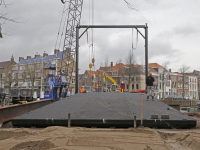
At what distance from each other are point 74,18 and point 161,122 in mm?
22166

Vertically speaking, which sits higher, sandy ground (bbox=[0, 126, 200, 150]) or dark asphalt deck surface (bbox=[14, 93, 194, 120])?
dark asphalt deck surface (bbox=[14, 93, 194, 120])

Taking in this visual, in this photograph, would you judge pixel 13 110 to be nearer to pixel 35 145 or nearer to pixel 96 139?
pixel 35 145

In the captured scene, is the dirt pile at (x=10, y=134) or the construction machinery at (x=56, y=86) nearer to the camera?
the dirt pile at (x=10, y=134)

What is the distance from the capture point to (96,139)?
5969mm

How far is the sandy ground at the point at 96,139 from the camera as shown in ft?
17.8

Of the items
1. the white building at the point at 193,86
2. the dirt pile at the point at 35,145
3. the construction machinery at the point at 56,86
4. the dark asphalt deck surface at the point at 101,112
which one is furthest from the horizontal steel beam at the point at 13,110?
the white building at the point at 193,86

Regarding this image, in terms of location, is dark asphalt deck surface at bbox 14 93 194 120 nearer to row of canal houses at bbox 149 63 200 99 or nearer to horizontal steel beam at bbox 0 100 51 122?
horizontal steel beam at bbox 0 100 51 122

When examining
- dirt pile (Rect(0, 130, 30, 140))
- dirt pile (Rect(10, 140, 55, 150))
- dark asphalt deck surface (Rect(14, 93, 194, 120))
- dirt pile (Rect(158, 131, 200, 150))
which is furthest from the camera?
dark asphalt deck surface (Rect(14, 93, 194, 120))

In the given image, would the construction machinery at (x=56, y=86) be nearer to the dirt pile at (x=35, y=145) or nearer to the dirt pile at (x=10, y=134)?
the dirt pile at (x=10, y=134)

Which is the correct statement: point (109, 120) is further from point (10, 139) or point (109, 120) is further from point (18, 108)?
point (18, 108)

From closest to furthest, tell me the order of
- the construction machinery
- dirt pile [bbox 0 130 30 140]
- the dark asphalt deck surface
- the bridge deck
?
dirt pile [bbox 0 130 30 140] < the bridge deck < the dark asphalt deck surface < the construction machinery

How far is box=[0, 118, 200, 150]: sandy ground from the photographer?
5414 millimetres

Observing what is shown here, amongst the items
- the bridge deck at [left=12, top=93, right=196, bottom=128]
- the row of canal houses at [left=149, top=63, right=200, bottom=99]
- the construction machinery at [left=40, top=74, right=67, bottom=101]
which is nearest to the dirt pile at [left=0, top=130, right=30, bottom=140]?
the bridge deck at [left=12, top=93, right=196, bottom=128]

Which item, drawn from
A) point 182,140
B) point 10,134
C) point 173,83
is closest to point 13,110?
point 10,134
